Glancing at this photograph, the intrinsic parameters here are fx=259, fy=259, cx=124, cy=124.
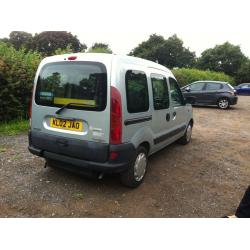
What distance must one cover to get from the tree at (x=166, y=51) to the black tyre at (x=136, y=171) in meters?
49.7

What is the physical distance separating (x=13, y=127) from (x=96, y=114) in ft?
14.9

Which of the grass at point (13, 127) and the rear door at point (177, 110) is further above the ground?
the rear door at point (177, 110)

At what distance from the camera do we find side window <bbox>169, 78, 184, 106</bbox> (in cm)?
509

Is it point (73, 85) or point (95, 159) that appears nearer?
point (95, 159)

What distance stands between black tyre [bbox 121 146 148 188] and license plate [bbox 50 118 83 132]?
94 centimetres

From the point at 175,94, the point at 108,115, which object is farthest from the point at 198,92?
the point at 108,115

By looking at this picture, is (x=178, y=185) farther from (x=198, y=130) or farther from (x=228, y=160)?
(x=198, y=130)

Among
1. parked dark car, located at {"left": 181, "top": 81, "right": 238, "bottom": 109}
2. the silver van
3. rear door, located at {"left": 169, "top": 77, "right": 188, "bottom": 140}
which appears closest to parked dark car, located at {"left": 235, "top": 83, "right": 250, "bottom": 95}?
parked dark car, located at {"left": 181, "top": 81, "right": 238, "bottom": 109}

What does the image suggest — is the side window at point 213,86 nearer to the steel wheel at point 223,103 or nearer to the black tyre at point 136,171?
the steel wheel at point 223,103

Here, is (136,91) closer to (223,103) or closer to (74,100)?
(74,100)

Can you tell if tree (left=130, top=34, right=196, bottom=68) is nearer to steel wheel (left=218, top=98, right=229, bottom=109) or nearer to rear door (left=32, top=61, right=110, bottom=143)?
steel wheel (left=218, top=98, right=229, bottom=109)

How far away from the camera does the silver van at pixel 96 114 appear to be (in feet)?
10.9

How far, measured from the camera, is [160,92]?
4480 millimetres

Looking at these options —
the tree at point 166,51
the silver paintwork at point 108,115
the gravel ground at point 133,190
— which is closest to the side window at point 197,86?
the gravel ground at point 133,190
